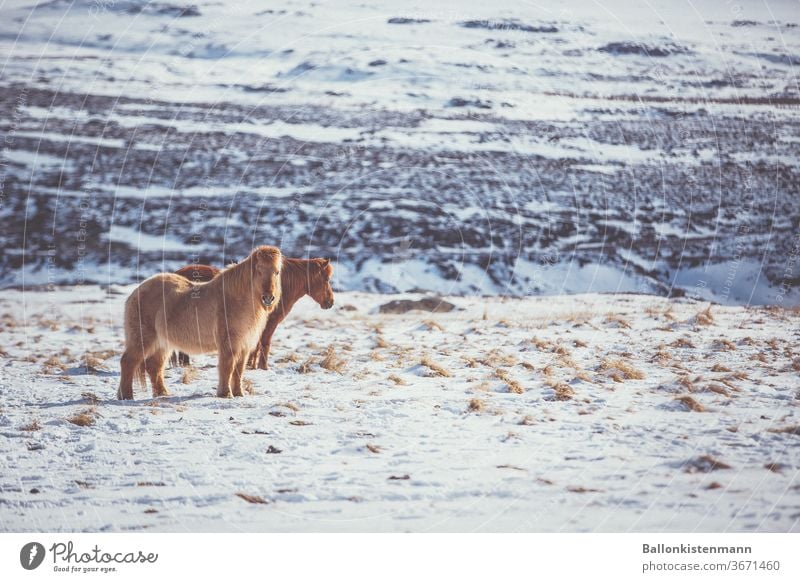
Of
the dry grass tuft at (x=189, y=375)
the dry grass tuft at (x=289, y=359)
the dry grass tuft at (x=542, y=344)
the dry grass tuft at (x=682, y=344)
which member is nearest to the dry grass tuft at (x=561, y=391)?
the dry grass tuft at (x=542, y=344)

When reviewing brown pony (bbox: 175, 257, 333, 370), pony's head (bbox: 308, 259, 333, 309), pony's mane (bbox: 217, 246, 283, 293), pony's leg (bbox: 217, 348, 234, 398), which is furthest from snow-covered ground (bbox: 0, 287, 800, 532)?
pony's mane (bbox: 217, 246, 283, 293)

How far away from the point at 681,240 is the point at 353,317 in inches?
582

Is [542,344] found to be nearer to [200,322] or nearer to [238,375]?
[238,375]

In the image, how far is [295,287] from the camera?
11430 mm

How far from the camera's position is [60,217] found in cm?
2773

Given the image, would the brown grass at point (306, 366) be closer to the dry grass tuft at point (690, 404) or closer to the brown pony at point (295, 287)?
the brown pony at point (295, 287)

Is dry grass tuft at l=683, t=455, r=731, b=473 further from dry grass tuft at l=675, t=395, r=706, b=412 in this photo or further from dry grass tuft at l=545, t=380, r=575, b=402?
dry grass tuft at l=545, t=380, r=575, b=402

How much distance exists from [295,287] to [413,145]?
77.9 feet

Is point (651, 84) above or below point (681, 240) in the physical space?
above

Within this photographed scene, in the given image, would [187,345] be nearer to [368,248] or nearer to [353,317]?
[353,317]

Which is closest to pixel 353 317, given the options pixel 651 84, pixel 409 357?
pixel 409 357

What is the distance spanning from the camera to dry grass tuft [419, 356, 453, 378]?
9.77 metres

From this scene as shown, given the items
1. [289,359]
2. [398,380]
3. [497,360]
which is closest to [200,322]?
[398,380]
